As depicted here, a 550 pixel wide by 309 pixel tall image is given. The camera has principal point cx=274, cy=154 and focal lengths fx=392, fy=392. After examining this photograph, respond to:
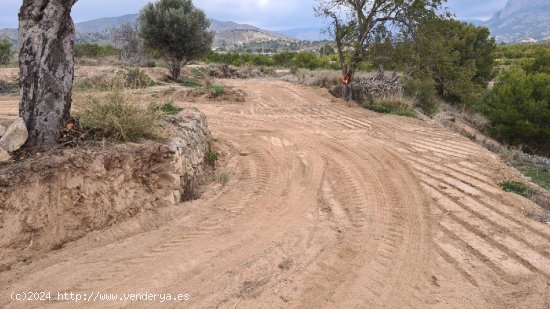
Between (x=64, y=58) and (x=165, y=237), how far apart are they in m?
2.32

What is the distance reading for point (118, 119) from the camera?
473 cm

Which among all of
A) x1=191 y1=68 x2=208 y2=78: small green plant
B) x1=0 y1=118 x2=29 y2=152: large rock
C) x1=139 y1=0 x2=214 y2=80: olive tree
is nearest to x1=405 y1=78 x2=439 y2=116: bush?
x1=139 y1=0 x2=214 y2=80: olive tree

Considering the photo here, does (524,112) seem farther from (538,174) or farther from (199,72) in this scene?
(199,72)

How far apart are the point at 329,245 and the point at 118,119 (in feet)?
9.47

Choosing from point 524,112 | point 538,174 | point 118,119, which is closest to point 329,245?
point 118,119

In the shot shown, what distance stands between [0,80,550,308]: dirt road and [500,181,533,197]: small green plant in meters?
0.22

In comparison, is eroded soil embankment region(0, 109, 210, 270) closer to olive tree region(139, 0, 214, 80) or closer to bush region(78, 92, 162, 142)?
bush region(78, 92, 162, 142)

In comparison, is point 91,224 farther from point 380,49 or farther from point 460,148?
point 380,49

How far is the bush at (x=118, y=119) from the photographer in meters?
4.76

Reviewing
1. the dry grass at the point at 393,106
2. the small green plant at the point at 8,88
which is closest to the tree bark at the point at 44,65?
the small green plant at the point at 8,88

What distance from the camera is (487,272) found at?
12.3ft

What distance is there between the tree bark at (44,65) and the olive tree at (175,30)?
1259cm

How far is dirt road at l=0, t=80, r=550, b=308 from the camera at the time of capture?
3355 mm

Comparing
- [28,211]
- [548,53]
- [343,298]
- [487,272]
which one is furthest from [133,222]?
[548,53]
